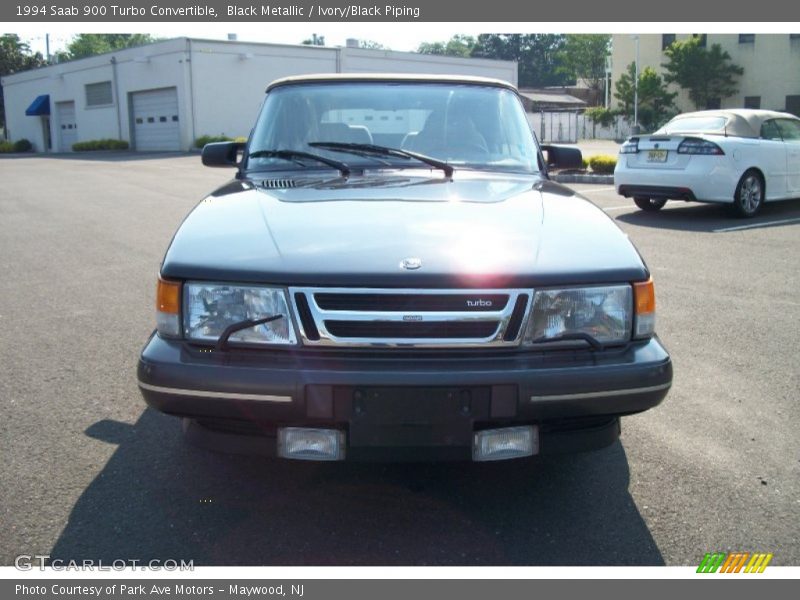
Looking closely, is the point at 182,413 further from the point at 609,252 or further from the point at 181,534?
the point at 609,252

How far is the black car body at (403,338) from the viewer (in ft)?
8.60

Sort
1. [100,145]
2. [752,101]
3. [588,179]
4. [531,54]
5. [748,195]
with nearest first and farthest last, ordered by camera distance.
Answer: [748,195] → [588,179] → [100,145] → [752,101] → [531,54]

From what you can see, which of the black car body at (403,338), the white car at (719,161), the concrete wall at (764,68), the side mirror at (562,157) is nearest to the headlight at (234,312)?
the black car body at (403,338)

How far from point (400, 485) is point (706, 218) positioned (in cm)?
918

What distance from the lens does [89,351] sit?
5113 mm

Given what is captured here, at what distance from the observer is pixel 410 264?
8.90 feet

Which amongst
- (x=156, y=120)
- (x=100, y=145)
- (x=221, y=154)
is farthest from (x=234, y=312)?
(x=100, y=145)

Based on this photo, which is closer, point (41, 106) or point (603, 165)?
point (603, 165)

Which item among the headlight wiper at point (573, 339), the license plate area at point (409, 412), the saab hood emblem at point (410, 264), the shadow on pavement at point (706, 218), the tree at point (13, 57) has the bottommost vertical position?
the shadow on pavement at point (706, 218)

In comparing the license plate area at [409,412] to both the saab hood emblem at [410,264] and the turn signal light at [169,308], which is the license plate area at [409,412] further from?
the turn signal light at [169,308]

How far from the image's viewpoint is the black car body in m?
2.62

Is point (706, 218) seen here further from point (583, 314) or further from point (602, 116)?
point (602, 116)

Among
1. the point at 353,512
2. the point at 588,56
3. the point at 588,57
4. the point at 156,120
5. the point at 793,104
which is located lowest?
the point at 353,512

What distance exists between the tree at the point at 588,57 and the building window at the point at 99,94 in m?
58.2
